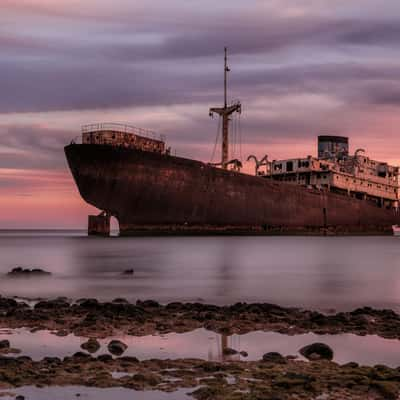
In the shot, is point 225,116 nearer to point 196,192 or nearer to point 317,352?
point 196,192

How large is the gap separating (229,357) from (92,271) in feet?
46.5

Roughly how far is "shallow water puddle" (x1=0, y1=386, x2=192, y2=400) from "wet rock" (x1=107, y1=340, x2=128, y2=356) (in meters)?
1.47

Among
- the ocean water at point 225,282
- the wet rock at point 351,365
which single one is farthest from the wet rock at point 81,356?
the ocean water at point 225,282

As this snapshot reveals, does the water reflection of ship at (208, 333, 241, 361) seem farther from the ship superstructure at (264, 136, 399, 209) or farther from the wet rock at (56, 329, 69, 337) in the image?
the ship superstructure at (264, 136, 399, 209)

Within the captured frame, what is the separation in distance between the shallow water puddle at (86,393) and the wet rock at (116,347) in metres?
1.47

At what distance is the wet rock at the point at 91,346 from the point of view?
657 centimetres

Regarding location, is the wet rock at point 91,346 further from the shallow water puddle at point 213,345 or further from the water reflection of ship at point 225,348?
the water reflection of ship at point 225,348

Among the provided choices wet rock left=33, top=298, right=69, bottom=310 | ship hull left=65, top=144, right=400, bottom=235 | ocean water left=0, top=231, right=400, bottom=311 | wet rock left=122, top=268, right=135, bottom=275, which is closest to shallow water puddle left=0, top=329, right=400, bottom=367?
wet rock left=33, top=298, right=69, bottom=310

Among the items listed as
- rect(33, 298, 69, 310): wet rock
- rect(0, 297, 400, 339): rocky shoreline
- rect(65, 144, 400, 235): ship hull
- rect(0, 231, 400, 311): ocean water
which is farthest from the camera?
rect(65, 144, 400, 235): ship hull

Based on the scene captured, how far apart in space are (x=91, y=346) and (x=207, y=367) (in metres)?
1.68

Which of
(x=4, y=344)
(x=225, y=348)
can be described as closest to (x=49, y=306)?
(x=4, y=344)

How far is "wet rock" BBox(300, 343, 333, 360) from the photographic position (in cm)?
631

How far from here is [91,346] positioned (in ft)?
21.8

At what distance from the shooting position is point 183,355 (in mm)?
6422
